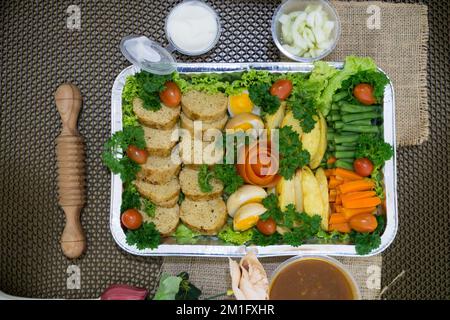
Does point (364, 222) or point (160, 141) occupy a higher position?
point (160, 141)

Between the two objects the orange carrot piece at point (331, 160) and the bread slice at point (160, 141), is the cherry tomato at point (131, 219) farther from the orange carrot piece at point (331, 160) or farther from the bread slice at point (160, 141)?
the orange carrot piece at point (331, 160)

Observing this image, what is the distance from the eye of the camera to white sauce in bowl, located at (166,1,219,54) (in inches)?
93.8

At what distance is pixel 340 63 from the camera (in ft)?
7.68

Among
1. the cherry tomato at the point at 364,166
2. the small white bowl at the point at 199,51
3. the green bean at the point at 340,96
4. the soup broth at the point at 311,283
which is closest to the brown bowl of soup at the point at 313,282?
Result: the soup broth at the point at 311,283

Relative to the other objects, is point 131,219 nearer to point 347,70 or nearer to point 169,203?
point 169,203

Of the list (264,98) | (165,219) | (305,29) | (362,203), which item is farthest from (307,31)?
(165,219)

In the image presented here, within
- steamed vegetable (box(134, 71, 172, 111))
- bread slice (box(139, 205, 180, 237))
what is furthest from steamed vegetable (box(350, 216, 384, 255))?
steamed vegetable (box(134, 71, 172, 111))

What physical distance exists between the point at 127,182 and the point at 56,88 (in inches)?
26.9

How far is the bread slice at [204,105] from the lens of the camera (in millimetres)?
2303

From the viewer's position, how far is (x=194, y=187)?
2.33 meters

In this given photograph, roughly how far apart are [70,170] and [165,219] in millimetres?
551

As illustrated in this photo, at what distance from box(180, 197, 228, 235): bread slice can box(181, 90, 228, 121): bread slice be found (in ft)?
1.38

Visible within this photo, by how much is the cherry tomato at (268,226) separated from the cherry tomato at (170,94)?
71 cm

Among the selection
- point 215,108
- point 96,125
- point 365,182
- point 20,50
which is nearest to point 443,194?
point 365,182
